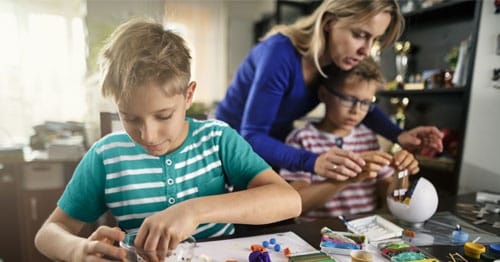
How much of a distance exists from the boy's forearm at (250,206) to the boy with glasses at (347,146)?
10 cm

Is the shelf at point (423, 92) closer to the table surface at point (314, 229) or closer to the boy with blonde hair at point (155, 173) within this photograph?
the table surface at point (314, 229)

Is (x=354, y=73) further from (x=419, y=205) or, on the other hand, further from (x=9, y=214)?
(x=9, y=214)

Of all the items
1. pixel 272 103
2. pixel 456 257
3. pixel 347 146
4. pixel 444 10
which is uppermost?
pixel 444 10

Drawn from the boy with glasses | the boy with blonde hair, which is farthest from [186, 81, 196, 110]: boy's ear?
the boy with glasses

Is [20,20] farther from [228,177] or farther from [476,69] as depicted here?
[476,69]

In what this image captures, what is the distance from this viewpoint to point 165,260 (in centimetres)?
35

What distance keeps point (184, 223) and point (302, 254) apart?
0.60 feet

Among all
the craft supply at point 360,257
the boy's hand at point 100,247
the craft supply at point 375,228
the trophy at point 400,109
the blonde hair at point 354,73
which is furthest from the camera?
the trophy at point 400,109

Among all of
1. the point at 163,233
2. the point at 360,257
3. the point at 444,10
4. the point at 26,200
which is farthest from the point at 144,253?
the point at 444,10

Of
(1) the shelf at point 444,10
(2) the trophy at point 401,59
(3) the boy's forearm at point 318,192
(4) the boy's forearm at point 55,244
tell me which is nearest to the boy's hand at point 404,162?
(3) the boy's forearm at point 318,192

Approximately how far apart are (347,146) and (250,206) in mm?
452

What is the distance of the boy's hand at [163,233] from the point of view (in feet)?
1.13

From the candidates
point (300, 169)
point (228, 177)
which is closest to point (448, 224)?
point (300, 169)

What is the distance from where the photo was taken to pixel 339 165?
582mm
